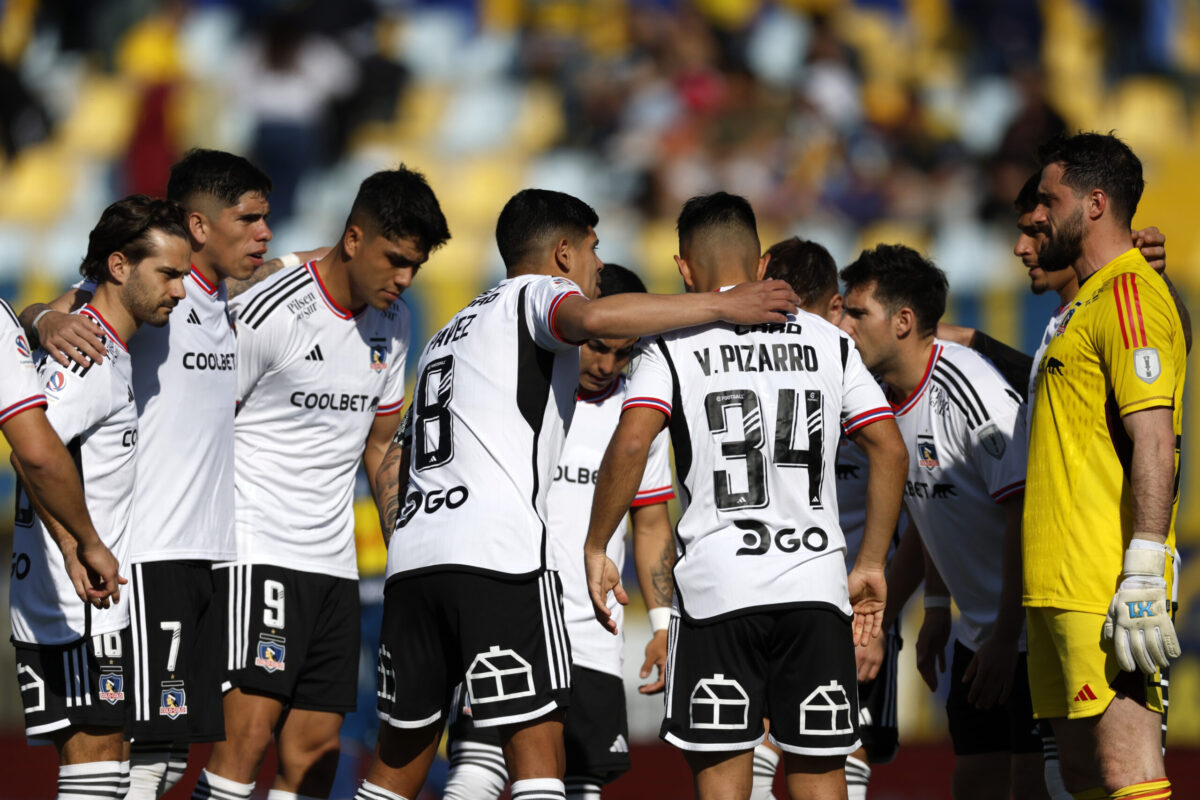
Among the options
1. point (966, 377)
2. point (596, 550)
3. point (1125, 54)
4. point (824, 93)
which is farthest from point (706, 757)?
point (1125, 54)

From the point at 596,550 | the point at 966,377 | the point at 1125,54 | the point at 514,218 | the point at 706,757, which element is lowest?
the point at 706,757

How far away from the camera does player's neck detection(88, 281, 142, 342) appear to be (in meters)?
5.21

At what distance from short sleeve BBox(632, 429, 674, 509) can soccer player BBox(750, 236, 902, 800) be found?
825 mm

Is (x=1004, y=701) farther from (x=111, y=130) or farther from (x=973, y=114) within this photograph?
(x=111, y=130)

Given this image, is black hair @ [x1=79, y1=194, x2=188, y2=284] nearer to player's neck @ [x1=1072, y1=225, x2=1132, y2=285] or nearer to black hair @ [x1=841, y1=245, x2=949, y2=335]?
black hair @ [x1=841, y1=245, x2=949, y2=335]

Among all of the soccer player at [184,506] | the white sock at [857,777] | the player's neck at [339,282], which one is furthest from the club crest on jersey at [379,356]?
the white sock at [857,777]

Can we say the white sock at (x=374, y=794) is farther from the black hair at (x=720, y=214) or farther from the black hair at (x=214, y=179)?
the black hair at (x=214, y=179)

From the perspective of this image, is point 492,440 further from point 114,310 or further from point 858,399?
point 114,310

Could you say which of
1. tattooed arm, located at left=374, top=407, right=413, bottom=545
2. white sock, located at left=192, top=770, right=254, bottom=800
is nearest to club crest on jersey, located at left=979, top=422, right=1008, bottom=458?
tattooed arm, located at left=374, top=407, right=413, bottom=545

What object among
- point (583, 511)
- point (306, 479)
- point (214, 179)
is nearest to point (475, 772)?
point (583, 511)

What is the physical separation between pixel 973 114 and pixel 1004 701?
9.27m

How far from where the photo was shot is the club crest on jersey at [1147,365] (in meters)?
4.49

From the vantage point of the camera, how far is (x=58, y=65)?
539 inches

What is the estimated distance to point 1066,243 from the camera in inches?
195
